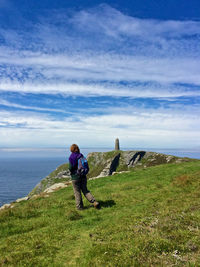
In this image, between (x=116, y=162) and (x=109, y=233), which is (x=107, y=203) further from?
(x=116, y=162)

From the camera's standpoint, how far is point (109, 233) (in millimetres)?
9000

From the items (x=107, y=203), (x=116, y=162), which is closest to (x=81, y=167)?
(x=107, y=203)

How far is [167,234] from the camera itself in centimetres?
820

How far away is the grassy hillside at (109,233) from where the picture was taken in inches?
270

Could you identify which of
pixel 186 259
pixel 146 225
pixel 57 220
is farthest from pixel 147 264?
pixel 57 220

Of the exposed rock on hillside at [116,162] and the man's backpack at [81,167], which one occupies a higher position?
the man's backpack at [81,167]

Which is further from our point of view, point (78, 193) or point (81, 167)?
point (78, 193)

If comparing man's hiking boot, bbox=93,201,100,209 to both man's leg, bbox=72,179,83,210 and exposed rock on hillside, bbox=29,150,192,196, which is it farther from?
exposed rock on hillside, bbox=29,150,192,196

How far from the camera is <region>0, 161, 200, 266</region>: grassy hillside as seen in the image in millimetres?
6855

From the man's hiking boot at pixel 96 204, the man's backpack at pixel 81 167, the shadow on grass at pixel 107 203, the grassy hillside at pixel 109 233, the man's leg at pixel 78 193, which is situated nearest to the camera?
the grassy hillside at pixel 109 233

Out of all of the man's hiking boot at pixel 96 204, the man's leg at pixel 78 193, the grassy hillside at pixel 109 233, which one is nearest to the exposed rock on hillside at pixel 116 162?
the grassy hillside at pixel 109 233

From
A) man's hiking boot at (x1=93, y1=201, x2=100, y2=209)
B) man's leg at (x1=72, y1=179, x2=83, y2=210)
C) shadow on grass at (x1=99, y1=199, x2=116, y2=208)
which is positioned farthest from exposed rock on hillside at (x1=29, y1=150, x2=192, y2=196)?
man's leg at (x1=72, y1=179, x2=83, y2=210)

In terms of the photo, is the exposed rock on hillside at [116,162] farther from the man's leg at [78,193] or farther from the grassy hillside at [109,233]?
the man's leg at [78,193]

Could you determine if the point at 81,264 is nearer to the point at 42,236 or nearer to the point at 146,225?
the point at 42,236
